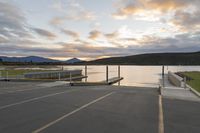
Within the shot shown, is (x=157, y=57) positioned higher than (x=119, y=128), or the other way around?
(x=157, y=57)

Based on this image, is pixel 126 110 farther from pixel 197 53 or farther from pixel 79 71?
pixel 197 53

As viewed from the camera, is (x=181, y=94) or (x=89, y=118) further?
(x=181, y=94)

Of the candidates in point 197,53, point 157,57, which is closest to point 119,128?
point 157,57

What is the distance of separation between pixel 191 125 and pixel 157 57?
529ft

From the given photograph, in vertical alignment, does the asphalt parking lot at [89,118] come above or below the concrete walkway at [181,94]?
below

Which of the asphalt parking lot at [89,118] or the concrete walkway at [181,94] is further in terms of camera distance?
the concrete walkway at [181,94]

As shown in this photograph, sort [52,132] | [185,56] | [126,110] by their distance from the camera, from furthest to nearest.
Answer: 1. [185,56]
2. [126,110]
3. [52,132]

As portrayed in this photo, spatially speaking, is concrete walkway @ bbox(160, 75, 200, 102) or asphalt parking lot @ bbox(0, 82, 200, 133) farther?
concrete walkway @ bbox(160, 75, 200, 102)

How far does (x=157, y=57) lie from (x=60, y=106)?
523ft

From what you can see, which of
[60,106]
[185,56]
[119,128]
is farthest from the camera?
[185,56]

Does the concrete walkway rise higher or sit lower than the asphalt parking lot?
higher

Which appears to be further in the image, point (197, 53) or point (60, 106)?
point (197, 53)

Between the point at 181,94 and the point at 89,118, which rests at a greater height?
the point at 181,94

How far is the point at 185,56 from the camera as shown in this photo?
181 metres
